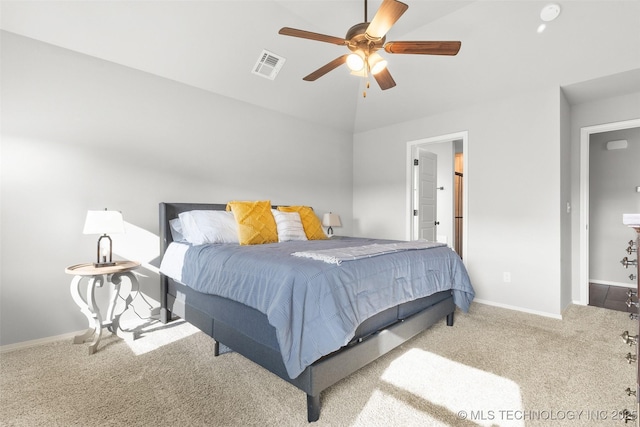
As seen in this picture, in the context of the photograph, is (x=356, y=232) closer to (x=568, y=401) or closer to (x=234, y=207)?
(x=234, y=207)

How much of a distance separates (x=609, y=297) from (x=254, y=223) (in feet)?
15.2

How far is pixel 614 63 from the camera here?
2896mm

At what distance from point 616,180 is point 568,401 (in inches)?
178

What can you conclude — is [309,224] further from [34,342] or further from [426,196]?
[34,342]

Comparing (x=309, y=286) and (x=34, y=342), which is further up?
(x=309, y=286)

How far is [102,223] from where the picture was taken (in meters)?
2.38

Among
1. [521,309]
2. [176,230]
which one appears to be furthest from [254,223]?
[521,309]

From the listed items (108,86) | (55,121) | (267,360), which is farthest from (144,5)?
(267,360)

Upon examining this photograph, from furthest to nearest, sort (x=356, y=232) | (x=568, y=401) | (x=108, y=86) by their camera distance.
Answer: (x=356, y=232)
(x=108, y=86)
(x=568, y=401)

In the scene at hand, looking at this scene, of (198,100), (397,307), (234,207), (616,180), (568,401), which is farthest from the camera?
(616,180)

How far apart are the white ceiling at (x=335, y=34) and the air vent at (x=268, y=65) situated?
0.23ft

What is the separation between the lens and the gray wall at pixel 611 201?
4.50 m

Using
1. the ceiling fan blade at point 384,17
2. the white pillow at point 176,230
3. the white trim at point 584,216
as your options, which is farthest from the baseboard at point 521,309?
the white pillow at point 176,230

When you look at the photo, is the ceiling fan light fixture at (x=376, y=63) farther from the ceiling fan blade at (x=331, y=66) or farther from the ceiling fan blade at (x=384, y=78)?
the ceiling fan blade at (x=331, y=66)
